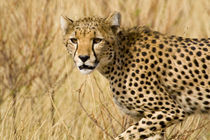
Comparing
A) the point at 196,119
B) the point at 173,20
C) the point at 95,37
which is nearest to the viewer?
the point at 95,37

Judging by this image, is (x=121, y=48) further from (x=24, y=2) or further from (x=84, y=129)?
(x=24, y=2)

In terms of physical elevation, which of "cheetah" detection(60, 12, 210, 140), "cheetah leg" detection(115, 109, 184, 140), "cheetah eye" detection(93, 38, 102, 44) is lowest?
"cheetah leg" detection(115, 109, 184, 140)

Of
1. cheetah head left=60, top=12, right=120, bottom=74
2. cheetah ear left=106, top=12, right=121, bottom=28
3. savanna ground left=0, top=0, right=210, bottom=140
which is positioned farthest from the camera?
savanna ground left=0, top=0, right=210, bottom=140

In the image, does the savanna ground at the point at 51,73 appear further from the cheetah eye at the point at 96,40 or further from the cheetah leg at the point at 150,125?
the cheetah eye at the point at 96,40

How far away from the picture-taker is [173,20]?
27.1 feet

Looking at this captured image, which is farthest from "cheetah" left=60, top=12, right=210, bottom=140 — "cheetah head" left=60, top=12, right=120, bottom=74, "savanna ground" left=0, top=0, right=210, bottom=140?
"savanna ground" left=0, top=0, right=210, bottom=140

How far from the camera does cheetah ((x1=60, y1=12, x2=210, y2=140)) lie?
3822mm

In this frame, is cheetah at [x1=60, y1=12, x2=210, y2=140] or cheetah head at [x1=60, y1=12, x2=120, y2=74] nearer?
cheetah head at [x1=60, y1=12, x2=120, y2=74]

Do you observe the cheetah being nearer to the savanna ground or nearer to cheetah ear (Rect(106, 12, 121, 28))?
cheetah ear (Rect(106, 12, 121, 28))

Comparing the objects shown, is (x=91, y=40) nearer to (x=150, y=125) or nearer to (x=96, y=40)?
(x=96, y=40)

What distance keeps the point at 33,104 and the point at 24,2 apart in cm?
151

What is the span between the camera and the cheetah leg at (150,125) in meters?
3.81

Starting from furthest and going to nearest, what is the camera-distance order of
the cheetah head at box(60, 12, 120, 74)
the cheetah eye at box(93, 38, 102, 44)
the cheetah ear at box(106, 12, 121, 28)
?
the cheetah ear at box(106, 12, 121, 28) → the cheetah eye at box(93, 38, 102, 44) → the cheetah head at box(60, 12, 120, 74)

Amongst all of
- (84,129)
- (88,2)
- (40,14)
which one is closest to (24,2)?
(40,14)
